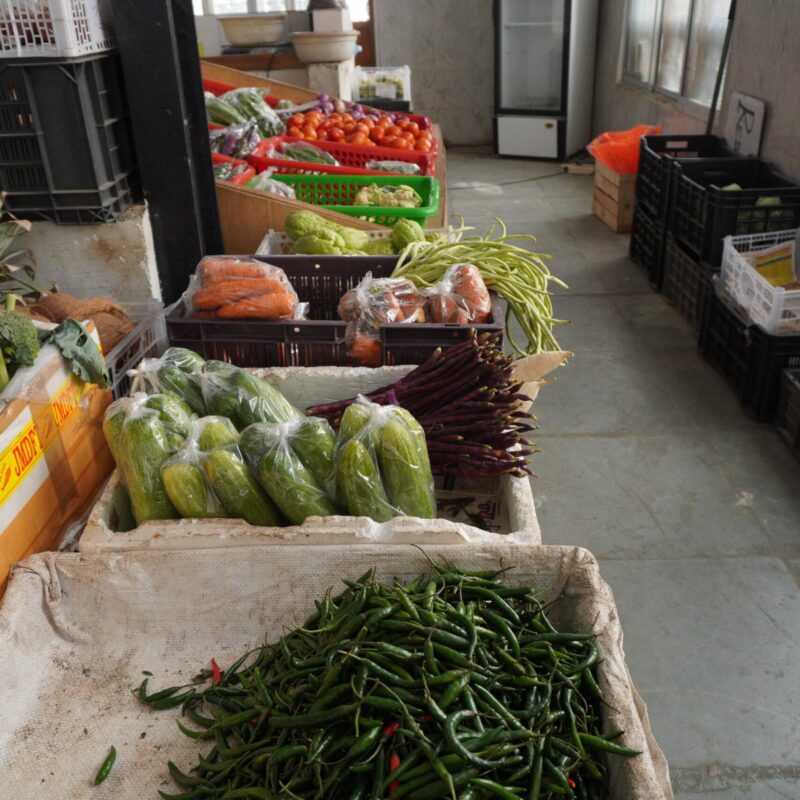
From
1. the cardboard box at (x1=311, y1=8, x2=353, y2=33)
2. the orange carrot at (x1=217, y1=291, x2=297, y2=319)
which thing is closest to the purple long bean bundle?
the orange carrot at (x1=217, y1=291, x2=297, y2=319)

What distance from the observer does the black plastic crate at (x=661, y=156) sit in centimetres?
525

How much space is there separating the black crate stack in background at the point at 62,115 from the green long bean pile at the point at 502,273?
1222 mm

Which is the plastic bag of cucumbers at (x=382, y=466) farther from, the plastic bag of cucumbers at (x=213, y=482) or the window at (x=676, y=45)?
the window at (x=676, y=45)

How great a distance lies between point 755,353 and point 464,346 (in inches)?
88.8

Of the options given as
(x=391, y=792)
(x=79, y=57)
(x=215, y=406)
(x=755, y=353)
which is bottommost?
(x=755, y=353)

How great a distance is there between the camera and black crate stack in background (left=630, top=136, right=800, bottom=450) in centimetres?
365

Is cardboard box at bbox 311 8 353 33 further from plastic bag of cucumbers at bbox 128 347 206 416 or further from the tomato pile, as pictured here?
plastic bag of cucumbers at bbox 128 347 206 416

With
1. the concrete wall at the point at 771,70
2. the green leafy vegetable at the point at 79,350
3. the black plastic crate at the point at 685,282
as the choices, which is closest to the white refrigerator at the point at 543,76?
the concrete wall at the point at 771,70

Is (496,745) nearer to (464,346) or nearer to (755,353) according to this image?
(464,346)

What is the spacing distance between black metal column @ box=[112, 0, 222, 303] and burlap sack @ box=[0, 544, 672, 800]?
1.89 m

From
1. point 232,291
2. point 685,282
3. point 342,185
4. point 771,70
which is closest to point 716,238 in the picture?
point 685,282

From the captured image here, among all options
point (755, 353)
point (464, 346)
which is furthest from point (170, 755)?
point (755, 353)

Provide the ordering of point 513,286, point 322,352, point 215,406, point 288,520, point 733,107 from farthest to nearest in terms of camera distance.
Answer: point 733,107 → point 513,286 → point 322,352 → point 215,406 → point 288,520

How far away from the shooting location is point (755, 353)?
3709 mm
